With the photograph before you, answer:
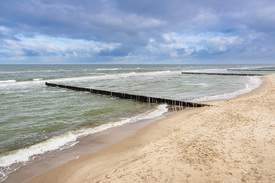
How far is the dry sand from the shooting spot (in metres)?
5.02

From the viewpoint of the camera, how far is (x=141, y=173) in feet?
17.2

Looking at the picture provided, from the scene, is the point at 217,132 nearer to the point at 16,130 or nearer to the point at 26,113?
the point at 16,130

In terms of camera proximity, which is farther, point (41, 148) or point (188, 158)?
point (41, 148)

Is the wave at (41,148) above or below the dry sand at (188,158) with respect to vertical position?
below

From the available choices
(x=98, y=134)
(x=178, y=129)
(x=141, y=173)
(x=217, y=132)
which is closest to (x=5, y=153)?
(x=98, y=134)

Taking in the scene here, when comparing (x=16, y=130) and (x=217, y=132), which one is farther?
(x=16, y=130)

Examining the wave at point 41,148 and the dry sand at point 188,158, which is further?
the wave at point 41,148

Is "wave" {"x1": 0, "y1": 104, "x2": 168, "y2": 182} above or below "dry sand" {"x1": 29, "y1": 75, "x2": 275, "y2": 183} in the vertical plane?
below

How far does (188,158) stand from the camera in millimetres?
5934

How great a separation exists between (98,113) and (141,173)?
9240 millimetres

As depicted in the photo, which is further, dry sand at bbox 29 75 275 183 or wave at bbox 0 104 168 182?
wave at bbox 0 104 168 182

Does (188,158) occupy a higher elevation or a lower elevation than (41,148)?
higher

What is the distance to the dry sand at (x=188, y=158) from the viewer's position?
5.02 m

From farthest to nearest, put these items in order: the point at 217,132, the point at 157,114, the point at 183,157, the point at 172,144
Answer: the point at 157,114
the point at 217,132
the point at 172,144
the point at 183,157
